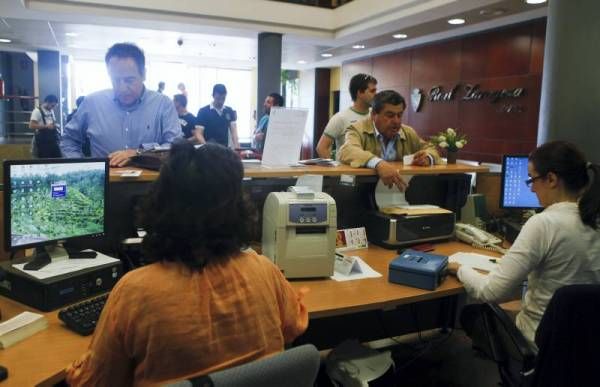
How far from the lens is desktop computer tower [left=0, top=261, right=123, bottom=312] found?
5.29 feet

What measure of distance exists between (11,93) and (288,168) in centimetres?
1161

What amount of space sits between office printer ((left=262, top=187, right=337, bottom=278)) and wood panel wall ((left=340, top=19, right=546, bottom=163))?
15.1ft

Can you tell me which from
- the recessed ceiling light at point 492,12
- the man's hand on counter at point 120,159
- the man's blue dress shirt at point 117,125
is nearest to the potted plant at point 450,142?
the man's blue dress shirt at point 117,125

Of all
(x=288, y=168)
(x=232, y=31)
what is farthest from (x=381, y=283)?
(x=232, y=31)

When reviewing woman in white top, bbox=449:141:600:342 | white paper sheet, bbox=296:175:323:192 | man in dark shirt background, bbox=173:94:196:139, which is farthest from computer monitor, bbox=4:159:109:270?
man in dark shirt background, bbox=173:94:196:139

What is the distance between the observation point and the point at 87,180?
184cm

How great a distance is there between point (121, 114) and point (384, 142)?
1499 millimetres

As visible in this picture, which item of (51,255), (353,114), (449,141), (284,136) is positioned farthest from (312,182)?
(353,114)

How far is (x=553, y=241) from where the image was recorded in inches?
68.4

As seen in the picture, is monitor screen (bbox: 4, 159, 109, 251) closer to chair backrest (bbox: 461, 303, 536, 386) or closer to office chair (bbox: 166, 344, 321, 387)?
office chair (bbox: 166, 344, 321, 387)

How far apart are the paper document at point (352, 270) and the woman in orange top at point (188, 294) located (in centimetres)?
89

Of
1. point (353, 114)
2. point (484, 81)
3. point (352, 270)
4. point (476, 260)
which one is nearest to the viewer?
point (352, 270)

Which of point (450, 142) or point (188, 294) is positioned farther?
point (450, 142)

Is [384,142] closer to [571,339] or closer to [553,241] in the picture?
[553,241]
